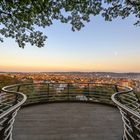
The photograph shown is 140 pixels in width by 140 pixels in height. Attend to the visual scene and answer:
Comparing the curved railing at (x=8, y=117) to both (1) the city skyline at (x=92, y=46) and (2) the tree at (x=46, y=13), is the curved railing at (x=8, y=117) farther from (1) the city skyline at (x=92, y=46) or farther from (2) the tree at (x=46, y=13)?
(1) the city skyline at (x=92, y=46)

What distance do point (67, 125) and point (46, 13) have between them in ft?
12.9

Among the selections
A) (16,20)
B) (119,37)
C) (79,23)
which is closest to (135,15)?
(79,23)

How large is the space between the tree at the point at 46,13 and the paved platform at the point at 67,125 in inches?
114

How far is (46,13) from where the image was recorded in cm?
794

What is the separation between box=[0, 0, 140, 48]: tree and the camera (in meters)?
7.49

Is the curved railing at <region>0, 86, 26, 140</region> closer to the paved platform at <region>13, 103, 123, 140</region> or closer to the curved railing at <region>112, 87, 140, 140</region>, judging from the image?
the paved platform at <region>13, 103, 123, 140</region>

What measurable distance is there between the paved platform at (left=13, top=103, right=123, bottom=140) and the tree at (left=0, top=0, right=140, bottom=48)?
114 inches

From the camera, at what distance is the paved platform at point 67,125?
200 inches

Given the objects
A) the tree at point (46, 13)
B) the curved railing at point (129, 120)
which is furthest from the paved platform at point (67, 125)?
the tree at point (46, 13)

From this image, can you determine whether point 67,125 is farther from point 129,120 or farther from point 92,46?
point 92,46

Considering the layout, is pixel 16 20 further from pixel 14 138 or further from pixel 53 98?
pixel 14 138

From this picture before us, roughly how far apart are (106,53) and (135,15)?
1896 cm

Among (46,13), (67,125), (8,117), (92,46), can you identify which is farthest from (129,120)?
(92,46)

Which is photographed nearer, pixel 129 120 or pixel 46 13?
pixel 129 120
